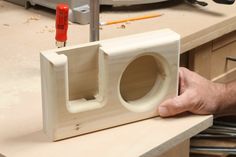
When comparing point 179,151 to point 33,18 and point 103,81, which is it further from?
point 33,18

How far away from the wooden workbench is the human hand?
0.05ft

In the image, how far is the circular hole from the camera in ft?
2.99

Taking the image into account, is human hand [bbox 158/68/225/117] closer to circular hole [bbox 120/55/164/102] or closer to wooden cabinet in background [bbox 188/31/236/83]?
circular hole [bbox 120/55/164/102]

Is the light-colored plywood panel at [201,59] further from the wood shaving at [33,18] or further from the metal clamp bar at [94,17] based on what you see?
the wood shaving at [33,18]

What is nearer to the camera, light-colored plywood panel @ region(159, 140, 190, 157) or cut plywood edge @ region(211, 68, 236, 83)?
light-colored plywood panel @ region(159, 140, 190, 157)

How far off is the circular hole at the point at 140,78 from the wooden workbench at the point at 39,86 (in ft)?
0.18

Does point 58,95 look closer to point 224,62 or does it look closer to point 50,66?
point 50,66

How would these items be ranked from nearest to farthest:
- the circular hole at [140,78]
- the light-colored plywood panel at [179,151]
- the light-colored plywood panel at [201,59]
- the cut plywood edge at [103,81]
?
the cut plywood edge at [103,81] < the circular hole at [140,78] < the light-colored plywood panel at [179,151] < the light-colored plywood panel at [201,59]

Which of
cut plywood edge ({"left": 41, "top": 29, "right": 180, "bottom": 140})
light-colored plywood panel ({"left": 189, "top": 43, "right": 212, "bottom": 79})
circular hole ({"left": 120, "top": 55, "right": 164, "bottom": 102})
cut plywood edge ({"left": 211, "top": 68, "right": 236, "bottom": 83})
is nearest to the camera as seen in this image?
cut plywood edge ({"left": 41, "top": 29, "right": 180, "bottom": 140})

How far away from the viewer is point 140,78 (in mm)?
919

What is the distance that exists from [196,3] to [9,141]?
82cm

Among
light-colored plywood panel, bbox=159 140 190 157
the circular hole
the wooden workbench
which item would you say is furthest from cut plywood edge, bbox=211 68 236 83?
the circular hole

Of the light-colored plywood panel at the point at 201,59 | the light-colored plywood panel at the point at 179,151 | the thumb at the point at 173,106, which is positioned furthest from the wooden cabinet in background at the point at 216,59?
the thumb at the point at 173,106

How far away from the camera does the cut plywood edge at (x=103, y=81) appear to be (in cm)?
81
